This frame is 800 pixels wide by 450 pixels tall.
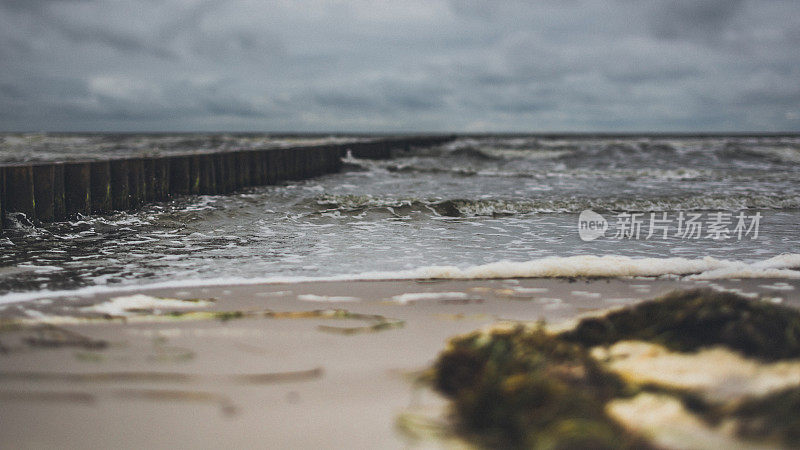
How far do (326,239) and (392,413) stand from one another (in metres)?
3.47


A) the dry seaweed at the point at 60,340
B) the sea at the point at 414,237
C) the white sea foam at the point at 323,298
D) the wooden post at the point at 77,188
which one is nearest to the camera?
the dry seaweed at the point at 60,340

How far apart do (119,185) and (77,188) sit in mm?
648

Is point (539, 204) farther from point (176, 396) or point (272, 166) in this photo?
point (176, 396)

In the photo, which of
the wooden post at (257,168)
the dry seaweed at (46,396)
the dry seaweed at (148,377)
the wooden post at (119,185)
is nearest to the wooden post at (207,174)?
the wooden post at (257,168)

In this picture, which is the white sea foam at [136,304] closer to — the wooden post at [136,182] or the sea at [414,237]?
the sea at [414,237]

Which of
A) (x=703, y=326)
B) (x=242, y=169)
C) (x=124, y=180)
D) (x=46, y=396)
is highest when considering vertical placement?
(x=242, y=169)

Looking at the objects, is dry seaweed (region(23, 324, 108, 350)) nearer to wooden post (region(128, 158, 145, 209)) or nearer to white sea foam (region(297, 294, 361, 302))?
white sea foam (region(297, 294, 361, 302))

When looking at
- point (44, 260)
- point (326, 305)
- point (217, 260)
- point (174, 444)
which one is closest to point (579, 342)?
point (326, 305)

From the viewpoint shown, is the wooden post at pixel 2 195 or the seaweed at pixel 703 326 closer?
the seaweed at pixel 703 326

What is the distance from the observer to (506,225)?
6.02 metres

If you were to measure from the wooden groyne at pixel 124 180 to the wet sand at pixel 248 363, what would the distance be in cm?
303

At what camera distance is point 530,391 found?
65.2 inches

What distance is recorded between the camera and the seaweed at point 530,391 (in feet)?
4.85

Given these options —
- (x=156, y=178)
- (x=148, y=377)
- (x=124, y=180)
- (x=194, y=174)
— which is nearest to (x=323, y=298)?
(x=148, y=377)
